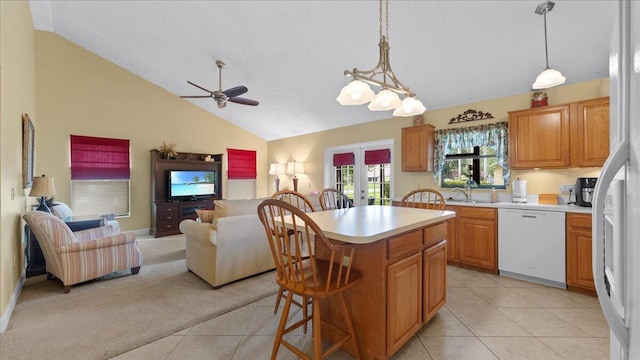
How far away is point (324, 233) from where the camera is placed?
5.07 ft

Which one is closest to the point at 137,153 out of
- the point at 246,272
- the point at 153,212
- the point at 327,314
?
the point at 153,212

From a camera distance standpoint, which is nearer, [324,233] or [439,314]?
[324,233]

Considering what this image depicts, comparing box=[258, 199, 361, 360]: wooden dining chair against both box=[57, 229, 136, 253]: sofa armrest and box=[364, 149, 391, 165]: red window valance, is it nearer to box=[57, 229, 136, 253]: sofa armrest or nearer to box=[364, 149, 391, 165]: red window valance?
box=[57, 229, 136, 253]: sofa armrest

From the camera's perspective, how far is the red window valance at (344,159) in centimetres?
588

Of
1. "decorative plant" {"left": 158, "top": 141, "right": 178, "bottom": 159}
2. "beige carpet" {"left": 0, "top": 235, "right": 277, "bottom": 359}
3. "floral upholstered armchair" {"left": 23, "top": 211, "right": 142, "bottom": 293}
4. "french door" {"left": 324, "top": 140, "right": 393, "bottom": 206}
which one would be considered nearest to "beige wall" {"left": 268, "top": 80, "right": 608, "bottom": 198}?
"french door" {"left": 324, "top": 140, "right": 393, "bottom": 206}

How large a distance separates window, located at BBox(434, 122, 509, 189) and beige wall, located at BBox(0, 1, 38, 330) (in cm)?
517

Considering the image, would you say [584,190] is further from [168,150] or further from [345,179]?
[168,150]

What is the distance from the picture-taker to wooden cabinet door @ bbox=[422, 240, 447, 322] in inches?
79.5

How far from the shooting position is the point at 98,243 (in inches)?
118

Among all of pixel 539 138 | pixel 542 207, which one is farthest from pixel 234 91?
pixel 542 207

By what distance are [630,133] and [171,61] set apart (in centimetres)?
598

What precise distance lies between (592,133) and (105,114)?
789 centimetres

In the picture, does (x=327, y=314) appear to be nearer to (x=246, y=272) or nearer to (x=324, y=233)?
(x=324, y=233)

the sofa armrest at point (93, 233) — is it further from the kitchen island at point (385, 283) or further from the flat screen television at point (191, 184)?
the kitchen island at point (385, 283)
